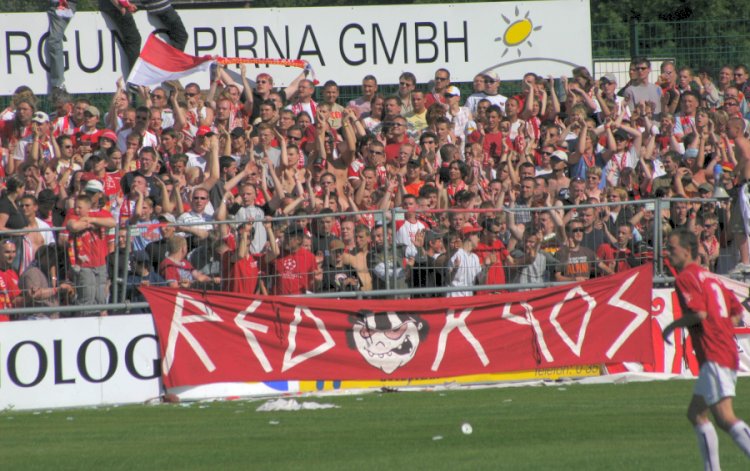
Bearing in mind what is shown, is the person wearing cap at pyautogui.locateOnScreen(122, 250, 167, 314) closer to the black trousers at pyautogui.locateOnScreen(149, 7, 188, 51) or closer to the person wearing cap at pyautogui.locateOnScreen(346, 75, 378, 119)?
the person wearing cap at pyautogui.locateOnScreen(346, 75, 378, 119)

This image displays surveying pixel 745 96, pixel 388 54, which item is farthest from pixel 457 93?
pixel 745 96

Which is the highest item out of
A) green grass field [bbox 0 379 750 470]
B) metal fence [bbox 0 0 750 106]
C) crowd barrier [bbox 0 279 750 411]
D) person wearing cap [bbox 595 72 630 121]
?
metal fence [bbox 0 0 750 106]

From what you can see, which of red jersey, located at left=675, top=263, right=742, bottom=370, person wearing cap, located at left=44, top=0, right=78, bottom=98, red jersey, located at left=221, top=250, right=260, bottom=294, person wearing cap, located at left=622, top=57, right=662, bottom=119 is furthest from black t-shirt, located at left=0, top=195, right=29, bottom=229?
person wearing cap, located at left=622, top=57, right=662, bottom=119

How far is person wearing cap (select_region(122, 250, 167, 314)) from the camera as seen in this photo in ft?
50.3

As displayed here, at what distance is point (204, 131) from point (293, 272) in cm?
406

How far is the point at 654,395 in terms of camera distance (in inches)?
571

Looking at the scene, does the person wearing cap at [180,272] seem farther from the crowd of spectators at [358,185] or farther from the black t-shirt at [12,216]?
the black t-shirt at [12,216]

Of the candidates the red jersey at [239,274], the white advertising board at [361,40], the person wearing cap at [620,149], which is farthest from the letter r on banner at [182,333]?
the white advertising board at [361,40]

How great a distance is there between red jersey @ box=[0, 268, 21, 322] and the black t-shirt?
2.82 feet

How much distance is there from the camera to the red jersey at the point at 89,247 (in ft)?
49.1

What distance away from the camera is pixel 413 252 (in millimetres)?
15977

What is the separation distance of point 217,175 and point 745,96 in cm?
990

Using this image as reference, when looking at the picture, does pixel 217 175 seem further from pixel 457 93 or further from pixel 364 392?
pixel 457 93

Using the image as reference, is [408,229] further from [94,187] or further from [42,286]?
[42,286]
